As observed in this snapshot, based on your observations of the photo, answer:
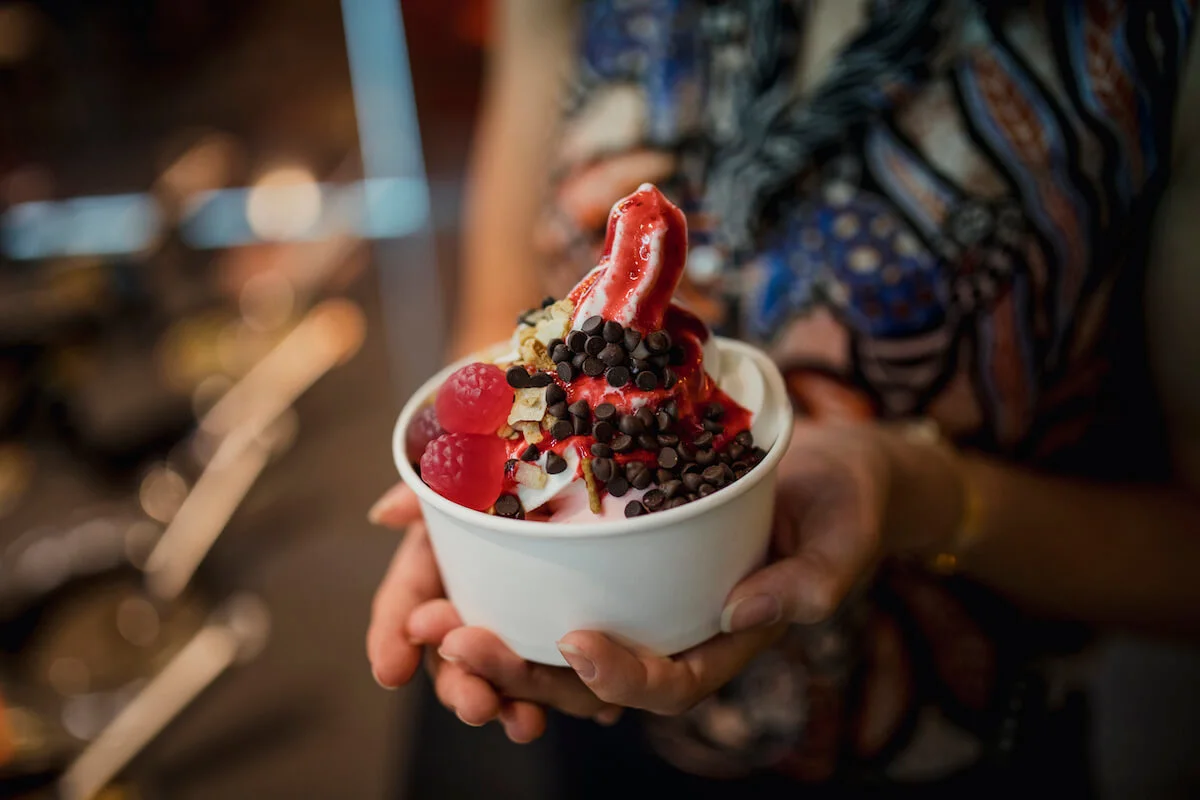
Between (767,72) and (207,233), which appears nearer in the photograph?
(767,72)

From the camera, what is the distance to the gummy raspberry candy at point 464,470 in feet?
2.41

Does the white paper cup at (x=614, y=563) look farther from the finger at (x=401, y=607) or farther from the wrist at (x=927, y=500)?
the wrist at (x=927, y=500)

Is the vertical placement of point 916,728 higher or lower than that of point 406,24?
Result: lower

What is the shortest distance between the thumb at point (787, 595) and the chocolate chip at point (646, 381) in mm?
198

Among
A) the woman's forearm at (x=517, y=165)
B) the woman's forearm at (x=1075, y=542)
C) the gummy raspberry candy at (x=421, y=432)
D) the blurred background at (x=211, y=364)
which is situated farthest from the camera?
the blurred background at (x=211, y=364)

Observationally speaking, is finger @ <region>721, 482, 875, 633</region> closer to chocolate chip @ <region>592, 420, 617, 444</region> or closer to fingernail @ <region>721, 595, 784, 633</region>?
fingernail @ <region>721, 595, 784, 633</region>

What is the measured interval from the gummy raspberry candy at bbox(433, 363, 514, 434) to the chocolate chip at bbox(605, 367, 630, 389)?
9cm

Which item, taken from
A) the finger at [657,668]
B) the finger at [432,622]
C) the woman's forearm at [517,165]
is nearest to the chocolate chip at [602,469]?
the finger at [657,668]

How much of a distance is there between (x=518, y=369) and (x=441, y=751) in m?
0.84

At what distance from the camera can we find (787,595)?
2.54 ft

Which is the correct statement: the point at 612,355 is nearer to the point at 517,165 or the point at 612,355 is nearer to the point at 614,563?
the point at 614,563

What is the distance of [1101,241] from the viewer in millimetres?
1037

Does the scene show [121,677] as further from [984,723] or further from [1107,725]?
[1107,725]

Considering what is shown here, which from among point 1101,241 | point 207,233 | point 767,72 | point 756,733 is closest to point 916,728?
point 756,733
